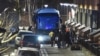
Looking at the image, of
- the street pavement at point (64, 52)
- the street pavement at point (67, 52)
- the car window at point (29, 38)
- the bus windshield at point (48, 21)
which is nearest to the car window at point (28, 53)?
the street pavement at point (64, 52)

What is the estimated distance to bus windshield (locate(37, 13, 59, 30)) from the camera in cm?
4359

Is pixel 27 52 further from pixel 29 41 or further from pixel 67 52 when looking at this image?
pixel 67 52

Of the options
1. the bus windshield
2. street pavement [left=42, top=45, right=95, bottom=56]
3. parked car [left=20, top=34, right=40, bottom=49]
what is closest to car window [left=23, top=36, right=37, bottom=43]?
parked car [left=20, top=34, right=40, bottom=49]

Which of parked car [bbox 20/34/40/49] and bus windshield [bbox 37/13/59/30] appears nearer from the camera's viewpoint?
parked car [bbox 20/34/40/49]

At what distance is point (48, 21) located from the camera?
4384cm

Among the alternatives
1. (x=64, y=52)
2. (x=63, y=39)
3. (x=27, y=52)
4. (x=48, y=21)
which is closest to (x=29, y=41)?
(x=64, y=52)

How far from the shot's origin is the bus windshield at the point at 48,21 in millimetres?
43594

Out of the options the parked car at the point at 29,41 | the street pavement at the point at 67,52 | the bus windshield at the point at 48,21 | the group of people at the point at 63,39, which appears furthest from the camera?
the bus windshield at the point at 48,21

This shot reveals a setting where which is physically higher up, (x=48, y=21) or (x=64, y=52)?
(x=48, y=21)

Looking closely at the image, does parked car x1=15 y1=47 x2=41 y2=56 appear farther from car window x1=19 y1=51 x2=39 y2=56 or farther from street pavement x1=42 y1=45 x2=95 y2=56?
street pavement x1=42 y1=45 x2=95 y2=56

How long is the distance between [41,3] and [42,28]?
40276mm

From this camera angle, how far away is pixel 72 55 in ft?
102

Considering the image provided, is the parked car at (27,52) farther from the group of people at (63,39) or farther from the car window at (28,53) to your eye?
the group of people at (63,39)

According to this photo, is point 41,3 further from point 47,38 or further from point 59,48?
point 59,48
